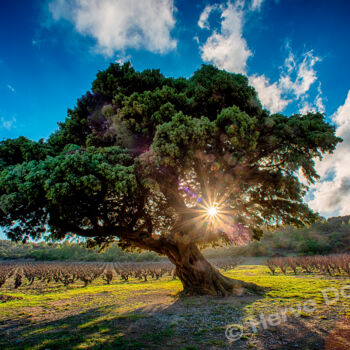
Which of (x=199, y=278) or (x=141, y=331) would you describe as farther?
(x=199, y=278)

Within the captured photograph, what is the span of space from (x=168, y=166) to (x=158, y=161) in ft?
5.19

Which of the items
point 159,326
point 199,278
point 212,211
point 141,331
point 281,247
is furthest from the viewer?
point 281,247

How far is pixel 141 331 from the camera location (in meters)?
6.32

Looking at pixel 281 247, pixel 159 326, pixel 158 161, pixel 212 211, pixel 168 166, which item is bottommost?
pixel 159 326

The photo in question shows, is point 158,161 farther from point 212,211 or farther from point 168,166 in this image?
point 212,211

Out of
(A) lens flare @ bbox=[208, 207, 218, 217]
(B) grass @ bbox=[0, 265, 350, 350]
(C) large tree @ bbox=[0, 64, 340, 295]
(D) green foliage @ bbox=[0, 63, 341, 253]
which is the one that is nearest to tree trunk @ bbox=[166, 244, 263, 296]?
(C) large tree @ bbox=[0, 64, 340, 295]

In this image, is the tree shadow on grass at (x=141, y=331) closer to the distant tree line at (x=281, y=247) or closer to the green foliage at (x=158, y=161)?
the green foliage at (x=158, y=161)

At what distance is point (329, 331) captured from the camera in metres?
5.45

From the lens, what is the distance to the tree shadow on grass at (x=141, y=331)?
206 inches

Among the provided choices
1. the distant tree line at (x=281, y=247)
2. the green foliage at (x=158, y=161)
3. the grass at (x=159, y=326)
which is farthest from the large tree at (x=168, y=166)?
the distant tree line at (x=281, y=247)

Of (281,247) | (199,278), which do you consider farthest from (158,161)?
(281,247)

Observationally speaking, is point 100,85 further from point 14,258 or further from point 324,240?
point 14,258

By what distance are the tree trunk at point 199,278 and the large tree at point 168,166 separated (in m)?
0.06

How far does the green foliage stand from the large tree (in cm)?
5
